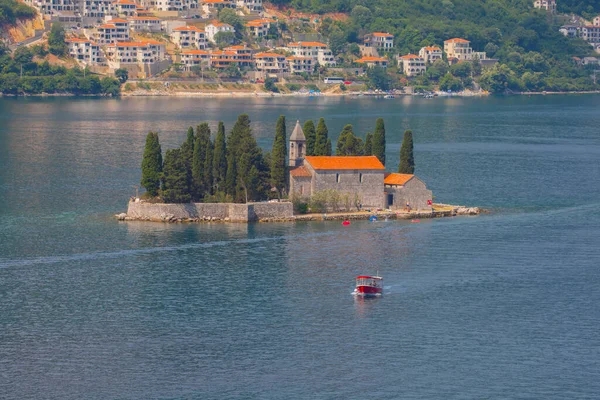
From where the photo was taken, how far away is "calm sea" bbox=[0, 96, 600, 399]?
5381 cm

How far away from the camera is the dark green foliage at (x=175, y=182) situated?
274 ft

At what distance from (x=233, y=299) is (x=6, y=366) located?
14423 millimetres

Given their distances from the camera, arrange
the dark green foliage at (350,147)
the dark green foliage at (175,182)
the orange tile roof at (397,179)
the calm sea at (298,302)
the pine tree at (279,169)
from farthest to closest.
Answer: the dark green foliage at (350,147) → the orange tile roof at (397,179) → the pine tree at (279,169) → the dark green foliage at (175,182) → the calm sea at (298,302)

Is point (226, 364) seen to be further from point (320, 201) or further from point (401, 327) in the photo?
point (320, 201)

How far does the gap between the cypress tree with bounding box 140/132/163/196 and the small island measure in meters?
0.07

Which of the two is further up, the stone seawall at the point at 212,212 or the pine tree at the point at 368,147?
the pine tree at the point at 368,147

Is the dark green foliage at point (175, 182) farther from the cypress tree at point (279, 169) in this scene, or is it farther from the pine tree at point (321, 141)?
the pine tree at point (321, 141)

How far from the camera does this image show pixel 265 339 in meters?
58.9

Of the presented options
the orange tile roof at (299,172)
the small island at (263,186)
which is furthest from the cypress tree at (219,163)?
the orange tile roof at (299,172)

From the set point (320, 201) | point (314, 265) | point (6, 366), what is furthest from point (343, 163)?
point (6, 366)

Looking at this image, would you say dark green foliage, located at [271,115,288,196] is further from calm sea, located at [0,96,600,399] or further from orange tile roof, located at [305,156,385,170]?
calm sea, located at [0,96,600,399]

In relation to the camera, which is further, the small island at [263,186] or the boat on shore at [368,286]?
the small island at [263,186]

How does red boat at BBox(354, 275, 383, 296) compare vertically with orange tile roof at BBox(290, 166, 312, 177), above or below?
below

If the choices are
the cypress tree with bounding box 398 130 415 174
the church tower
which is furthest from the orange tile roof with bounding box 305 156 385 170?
the cypress tree with bounding box 398 130 415 174
